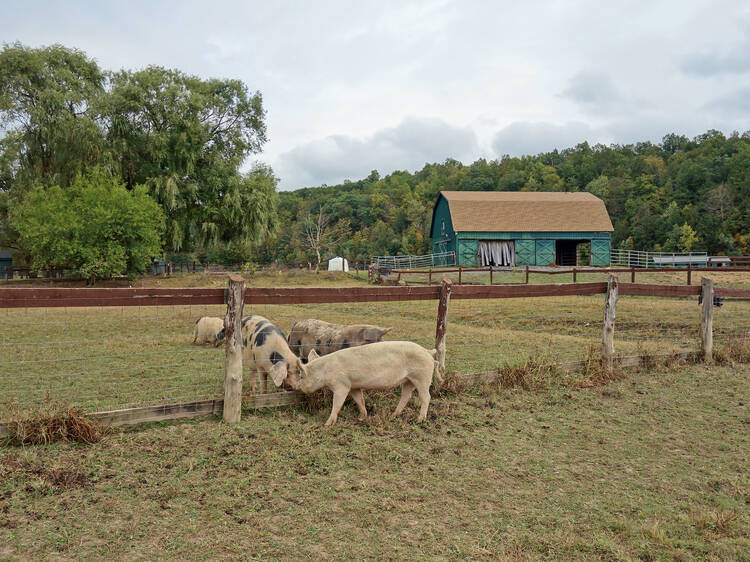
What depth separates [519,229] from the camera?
40.9 meters

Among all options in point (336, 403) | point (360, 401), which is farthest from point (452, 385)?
point (336, 403)

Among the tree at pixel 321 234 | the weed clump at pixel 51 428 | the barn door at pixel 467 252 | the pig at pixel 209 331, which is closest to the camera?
the weed clump at pixel 51 428

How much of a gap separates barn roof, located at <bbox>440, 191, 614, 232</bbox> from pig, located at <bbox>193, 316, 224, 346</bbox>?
31.8 metres

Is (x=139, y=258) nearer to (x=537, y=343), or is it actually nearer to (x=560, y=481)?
(x=537, y=343)

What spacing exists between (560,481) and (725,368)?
5.48 m

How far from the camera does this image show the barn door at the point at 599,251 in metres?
41.7

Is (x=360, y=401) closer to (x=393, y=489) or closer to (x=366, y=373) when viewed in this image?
(x=366, y=373)

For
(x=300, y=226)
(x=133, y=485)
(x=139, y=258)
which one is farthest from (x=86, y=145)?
(x=300, y=226)

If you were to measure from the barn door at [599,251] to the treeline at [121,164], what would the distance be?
82.7 ft

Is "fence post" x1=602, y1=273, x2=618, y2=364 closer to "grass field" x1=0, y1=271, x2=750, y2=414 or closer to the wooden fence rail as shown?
the wooden fence rail

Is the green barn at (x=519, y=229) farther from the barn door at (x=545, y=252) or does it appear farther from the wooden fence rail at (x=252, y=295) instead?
the wooden fence rail at (x=252, y=295)

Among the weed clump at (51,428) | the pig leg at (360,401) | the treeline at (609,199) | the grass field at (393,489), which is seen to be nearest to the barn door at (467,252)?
the treeline at (609,199)

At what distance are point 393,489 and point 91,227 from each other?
2882 cm

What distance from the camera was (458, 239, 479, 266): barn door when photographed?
40.4 metres
